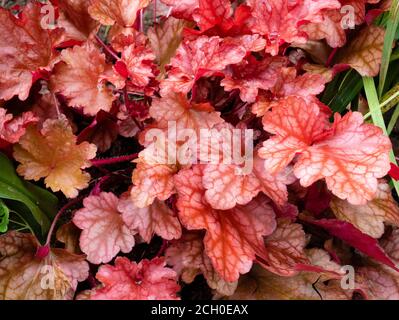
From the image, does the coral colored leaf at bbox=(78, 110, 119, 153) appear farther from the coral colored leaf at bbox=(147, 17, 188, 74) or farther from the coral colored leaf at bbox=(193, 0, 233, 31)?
the coral colored leaf at bbox=(193, 0, 233, 31)

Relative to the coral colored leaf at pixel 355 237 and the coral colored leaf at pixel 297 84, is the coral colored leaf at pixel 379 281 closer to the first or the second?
the coral colored leaf at pixel 355 237

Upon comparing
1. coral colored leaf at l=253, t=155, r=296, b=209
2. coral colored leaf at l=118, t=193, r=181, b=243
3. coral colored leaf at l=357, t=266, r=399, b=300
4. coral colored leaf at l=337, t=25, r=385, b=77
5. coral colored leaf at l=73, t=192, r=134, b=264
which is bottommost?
coral colored leaf at l=357, t=266, r=399, b=300

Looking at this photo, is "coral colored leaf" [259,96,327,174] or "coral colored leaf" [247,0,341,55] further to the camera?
"coral colored leaf" [247,0,341,55]

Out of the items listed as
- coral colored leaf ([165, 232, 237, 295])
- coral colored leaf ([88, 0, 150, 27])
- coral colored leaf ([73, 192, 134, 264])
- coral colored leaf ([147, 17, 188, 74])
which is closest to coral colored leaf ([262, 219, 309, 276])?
coral colored leaf ([165, 232, 237, 295])

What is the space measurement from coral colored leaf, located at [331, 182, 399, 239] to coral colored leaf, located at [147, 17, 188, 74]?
59 centimetres

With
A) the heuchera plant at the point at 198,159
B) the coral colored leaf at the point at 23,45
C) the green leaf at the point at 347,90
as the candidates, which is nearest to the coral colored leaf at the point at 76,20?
the heuchera plant at the point at 198,159

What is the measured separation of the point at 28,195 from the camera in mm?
1375

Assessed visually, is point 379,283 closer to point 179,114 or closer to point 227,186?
point 227,186

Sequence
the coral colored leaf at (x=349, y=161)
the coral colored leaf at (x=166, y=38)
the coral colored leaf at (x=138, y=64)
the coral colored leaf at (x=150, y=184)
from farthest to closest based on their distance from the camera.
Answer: the coral colored leaf at (x=166, y=38) < the coral colored leaf at (x=138, y=64) < the coral colored leaf at (x=150, y=184) < the coral colored leaf at (x=349, y=161)

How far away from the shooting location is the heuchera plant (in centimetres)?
120

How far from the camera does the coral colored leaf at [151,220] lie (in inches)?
48.8

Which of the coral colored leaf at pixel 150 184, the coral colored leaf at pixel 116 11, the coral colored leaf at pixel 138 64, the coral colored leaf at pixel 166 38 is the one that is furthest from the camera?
the coral colored leaf at pixel 166 38
